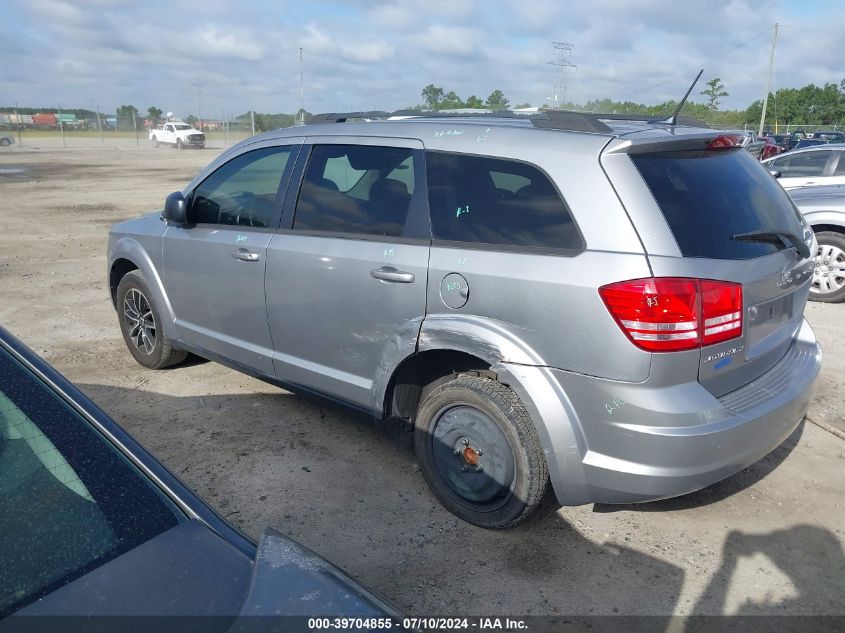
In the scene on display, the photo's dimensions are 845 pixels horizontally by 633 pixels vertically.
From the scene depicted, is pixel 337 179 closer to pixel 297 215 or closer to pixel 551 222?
pixel 297 215

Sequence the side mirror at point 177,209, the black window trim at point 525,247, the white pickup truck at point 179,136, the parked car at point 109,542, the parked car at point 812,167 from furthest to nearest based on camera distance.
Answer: the white pickup truck at point 179,136 → the parked car at point 812,167 → the side mirror at point 177,209 → the black window trim at point 525,247 → the parked car at point 109,542

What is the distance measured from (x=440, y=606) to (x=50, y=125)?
59.8m

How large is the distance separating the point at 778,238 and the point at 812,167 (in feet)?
25.8

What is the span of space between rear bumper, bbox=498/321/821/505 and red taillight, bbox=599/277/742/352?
180 millimetres

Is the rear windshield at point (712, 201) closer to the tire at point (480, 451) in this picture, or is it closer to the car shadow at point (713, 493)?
the tire at point (480, 451)

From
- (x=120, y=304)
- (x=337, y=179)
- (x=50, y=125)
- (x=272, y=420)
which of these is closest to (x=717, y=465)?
(x=337, y=179)

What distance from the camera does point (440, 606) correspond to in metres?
2.76

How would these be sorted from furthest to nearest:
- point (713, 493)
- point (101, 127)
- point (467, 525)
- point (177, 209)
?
1. point (101, 127)
2. point (177, 209)
3. point (713, 493)
4. point (467, 525)

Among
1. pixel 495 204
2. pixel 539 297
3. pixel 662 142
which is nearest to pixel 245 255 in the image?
pixel 495 204

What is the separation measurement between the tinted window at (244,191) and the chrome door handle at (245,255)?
177mm

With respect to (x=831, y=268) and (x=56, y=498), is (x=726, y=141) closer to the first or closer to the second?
(x=56, y=498)

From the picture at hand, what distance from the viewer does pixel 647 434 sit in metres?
2.63

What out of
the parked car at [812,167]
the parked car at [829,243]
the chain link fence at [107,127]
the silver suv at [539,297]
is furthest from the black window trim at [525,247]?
the chain link fence at [107,127]

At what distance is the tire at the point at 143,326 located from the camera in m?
4.99
